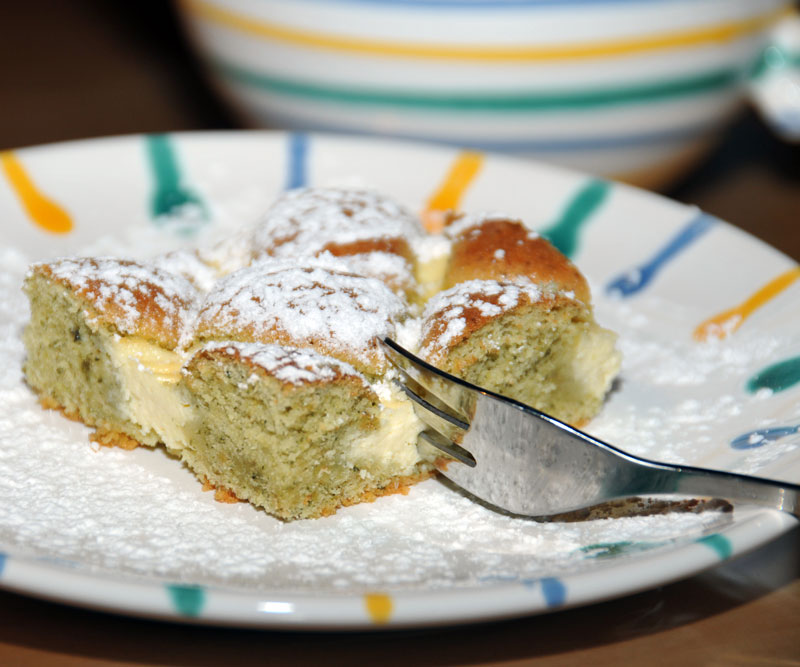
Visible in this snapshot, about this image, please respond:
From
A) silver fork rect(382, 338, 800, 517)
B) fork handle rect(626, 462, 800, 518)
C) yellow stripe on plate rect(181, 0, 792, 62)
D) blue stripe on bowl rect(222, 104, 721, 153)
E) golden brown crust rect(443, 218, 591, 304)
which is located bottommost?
fork handle rect(626, 462, 800, 518)

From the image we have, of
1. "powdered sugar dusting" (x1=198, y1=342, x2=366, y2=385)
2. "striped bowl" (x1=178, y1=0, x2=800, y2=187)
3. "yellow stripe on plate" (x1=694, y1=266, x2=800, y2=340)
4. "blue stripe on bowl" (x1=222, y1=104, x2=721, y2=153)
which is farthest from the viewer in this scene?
"blue stripe on bowl" (x1=222, y1=104, x2=721, y2=153)

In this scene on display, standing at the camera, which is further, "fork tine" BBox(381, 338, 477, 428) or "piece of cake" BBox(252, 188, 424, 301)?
"piece of cake" BBox(252, 188, 424, 301)

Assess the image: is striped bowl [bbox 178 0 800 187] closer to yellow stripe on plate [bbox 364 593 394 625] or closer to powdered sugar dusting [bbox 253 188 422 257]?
powdered sugar dusting [bbox 253 188 422 257]

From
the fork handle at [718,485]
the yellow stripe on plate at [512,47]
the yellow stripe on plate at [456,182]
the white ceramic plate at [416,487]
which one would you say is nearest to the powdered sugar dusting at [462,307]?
the white ceramic plate at [416,487]

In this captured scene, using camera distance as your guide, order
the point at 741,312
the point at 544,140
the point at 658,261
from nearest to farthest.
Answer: the point at 741,312 < the point at 658,261 < the point at 544,140

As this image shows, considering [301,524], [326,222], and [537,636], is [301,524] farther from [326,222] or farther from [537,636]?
[326,222]

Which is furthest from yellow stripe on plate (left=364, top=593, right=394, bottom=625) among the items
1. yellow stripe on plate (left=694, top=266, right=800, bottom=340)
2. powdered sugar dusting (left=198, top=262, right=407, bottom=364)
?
yellow stripe on plate (left=694, top=266, right=800, bottom=340)

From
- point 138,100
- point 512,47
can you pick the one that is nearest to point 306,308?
point 512,47
